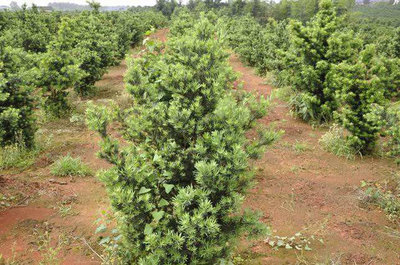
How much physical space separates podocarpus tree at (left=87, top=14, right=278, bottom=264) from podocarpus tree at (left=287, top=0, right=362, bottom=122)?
6.08 metres

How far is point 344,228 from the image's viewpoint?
478 centimetres

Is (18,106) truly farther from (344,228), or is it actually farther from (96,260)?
(344,228)

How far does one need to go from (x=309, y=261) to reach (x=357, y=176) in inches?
114

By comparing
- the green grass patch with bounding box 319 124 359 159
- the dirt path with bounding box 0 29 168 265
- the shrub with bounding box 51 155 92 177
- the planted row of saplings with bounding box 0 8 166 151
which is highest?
the planted row of saplings with bounding box 0 8 166 151

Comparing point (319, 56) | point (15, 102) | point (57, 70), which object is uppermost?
point (319, 56)

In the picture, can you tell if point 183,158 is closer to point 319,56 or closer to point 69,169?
point 69,169

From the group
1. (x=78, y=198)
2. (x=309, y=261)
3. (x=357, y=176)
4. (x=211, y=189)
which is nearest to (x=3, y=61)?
(x=78, y=198)

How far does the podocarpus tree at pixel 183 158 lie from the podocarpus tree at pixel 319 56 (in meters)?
6.08

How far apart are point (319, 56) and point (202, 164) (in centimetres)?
731

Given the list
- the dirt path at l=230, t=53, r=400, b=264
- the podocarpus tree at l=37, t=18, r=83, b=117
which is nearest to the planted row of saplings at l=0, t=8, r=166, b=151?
the podocarpus tree at l=37, t=18, r=83, b=117

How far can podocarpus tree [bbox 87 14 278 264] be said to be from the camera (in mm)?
2844

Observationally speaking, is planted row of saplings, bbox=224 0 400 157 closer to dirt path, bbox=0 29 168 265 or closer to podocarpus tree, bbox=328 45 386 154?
podocarpus tree, bbox=328 45 386 154

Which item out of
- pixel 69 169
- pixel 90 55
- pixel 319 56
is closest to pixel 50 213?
pixel 69 169

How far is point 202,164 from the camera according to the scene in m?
2.74
